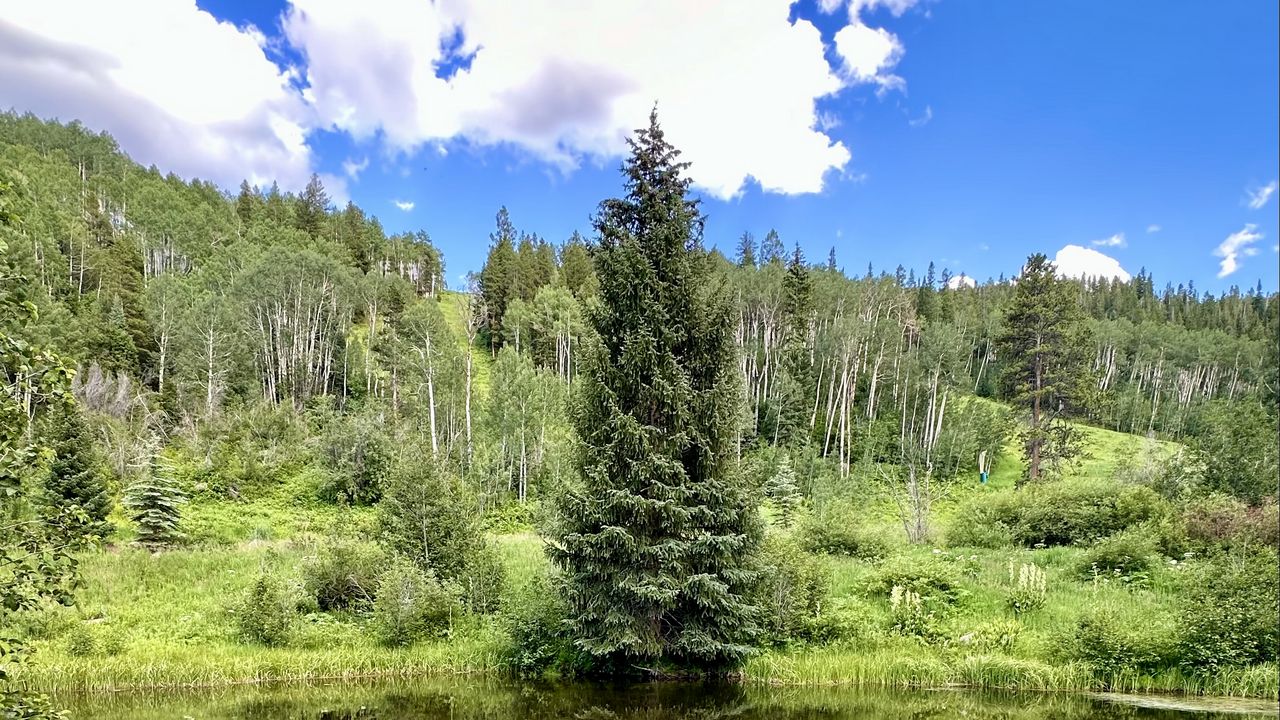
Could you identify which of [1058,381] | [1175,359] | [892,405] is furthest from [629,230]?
[1175,359]

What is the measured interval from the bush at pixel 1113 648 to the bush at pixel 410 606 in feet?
50.2

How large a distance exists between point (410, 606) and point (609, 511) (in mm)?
6199

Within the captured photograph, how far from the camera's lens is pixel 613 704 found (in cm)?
1267

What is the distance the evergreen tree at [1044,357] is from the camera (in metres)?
36.3

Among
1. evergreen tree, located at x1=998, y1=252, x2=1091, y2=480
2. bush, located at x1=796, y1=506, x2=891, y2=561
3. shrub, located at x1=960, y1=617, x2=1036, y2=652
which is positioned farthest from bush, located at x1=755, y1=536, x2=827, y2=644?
evergreen tree, located at x1=998, y1=252, x2=1091, y2=480

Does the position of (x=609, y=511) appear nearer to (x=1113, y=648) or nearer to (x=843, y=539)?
(x=1113, y=648)

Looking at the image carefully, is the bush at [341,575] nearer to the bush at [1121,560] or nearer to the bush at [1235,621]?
the bush at [1235,621]

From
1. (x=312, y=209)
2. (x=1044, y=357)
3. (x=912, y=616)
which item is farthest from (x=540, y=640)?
(x=312, y=209)

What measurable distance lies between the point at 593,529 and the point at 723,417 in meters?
3.98

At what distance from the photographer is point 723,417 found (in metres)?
14.2

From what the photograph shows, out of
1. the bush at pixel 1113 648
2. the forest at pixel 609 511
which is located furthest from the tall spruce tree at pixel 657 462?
the bush at pixel 1113 648

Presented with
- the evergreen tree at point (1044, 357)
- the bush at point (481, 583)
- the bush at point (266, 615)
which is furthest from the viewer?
the evergreen tree at point (1044, 357)

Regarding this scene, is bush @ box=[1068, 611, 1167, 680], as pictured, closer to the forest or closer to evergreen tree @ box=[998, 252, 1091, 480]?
the forest

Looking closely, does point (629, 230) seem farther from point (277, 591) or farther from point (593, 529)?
point (277, 591)
